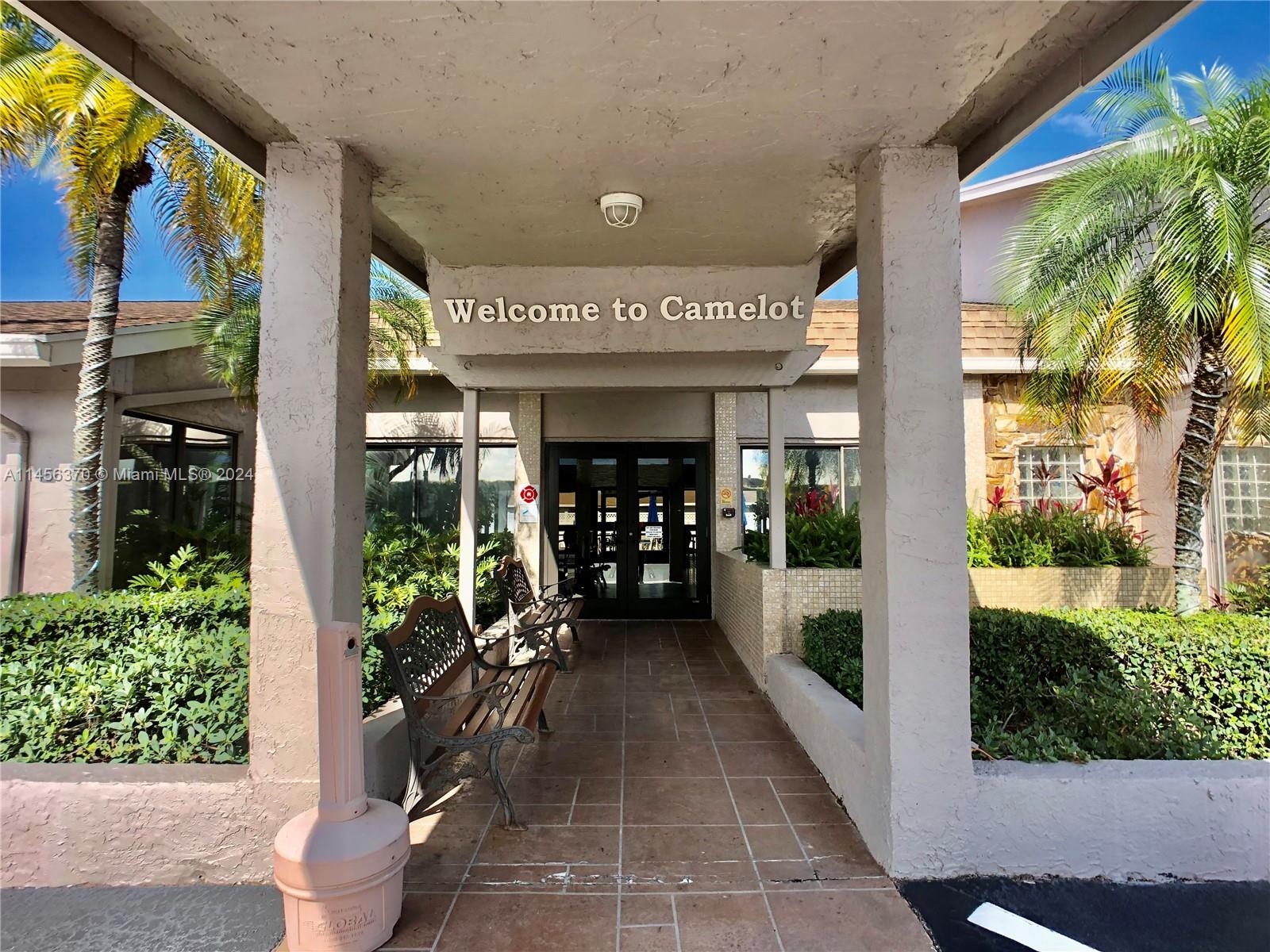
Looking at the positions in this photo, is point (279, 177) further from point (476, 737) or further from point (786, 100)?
point (476, 737)

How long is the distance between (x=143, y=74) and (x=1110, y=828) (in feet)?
16.4

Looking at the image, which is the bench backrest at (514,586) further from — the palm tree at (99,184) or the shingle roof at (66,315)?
the shingle roof at (66,315)

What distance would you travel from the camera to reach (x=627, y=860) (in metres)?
2.90

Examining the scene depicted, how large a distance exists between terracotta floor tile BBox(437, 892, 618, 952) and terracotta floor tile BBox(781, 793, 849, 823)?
1.15 m

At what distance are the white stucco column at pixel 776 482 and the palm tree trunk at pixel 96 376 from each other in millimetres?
6361

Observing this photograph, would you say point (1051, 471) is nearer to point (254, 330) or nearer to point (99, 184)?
point (254, 330)

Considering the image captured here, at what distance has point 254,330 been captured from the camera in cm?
737

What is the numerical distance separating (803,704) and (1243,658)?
2.81 meters

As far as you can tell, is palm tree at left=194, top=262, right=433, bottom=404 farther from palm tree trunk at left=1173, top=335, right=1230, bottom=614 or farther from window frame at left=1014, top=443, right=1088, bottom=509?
window frame at left=1014, top=443, right=1088, bottom=509

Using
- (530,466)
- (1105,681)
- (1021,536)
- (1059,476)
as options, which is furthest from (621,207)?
(1059,476)

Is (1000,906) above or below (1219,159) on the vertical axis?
below

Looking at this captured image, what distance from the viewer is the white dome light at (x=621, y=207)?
3.44 metres

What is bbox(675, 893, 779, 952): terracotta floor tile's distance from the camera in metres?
2.35

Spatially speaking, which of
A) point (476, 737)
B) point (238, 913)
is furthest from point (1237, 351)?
point (238, 913)
